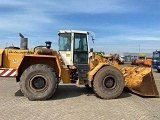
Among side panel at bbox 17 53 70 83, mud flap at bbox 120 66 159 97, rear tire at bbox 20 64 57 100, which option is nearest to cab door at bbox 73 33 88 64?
side panel at bbox 17 53 70 83

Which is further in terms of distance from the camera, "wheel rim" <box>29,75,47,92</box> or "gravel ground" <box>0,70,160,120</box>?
"wheel rim" <box>29,75,47,92</box>

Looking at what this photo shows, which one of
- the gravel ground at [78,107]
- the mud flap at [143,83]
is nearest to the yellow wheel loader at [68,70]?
the mud flap at [143,83]

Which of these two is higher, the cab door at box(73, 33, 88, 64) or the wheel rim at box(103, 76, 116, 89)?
the cab door at box(73, 33, 88, 64)

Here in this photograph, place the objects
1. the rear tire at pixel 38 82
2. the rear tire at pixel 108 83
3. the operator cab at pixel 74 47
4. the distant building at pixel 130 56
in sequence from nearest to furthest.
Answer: the rear tire at pixel 38 82, the rear tire at pixel 108 83, the operator cab at pixel 74 47, the distant building at pixel 130 56

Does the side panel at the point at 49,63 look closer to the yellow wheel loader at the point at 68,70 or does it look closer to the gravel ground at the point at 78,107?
the yellow wheel loader at the point at 68,70

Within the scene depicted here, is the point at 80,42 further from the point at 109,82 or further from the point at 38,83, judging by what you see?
the point at 38,83

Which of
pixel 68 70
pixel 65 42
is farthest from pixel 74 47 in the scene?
pixel 68 70

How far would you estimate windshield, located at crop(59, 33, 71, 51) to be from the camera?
1074 centimetres

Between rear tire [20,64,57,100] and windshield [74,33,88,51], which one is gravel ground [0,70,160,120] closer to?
rear tire [20,64,57,100]

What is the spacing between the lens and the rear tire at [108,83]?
32.1 feet

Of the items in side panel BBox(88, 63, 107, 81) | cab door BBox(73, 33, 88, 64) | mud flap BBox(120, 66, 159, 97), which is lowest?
mud flap BBox(120, 66, 159, 97)

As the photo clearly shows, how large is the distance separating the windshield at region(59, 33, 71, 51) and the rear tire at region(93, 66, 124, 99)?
1.73 m

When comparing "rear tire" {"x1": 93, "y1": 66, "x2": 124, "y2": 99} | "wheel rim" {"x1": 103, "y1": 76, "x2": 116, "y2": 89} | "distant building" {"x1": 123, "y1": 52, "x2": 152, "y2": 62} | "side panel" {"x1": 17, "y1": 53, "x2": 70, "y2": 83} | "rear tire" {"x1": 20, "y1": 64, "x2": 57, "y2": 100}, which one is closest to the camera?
"rear tire" {"x1": 20, "y1": 64, "x2": 57, "y2": 100}

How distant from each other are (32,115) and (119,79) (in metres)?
3.99
